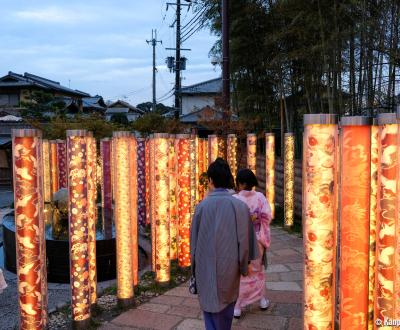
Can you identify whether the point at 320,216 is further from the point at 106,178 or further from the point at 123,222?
the point at 106,178

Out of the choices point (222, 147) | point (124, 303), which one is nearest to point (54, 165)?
point (222, 147)

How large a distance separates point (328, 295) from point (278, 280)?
2.90 metres

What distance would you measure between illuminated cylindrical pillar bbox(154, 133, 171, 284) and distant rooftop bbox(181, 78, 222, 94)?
3199 cm

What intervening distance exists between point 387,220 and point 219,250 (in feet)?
3.62

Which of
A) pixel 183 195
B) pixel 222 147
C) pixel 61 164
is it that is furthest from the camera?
pixel 222 147

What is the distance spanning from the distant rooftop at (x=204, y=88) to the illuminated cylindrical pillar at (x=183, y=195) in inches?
1239

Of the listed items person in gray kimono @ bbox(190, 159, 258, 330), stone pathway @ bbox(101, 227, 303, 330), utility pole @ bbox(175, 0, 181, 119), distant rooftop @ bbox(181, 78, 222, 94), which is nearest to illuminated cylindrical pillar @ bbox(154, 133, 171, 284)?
stone pathway @ bbox(101, 227, 303, 330)

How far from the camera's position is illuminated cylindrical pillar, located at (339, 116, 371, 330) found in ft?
7.80

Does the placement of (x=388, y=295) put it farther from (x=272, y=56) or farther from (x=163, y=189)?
(x=272, y=56)

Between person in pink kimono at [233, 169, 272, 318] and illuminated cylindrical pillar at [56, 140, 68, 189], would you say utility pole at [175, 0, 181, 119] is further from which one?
person in pink kimono at [233, 169, 272, 318]

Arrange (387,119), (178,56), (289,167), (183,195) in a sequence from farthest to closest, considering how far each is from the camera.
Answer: (178,56)
(289,167)
(183,195)
(387,119)

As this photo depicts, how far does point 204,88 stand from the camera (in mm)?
37750

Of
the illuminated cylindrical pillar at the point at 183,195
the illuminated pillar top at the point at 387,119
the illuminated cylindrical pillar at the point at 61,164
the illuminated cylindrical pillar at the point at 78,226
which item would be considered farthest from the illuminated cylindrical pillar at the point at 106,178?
the illuminated pillar top at the point at 387,119

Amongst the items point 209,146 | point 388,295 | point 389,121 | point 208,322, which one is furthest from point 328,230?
point 209,146
